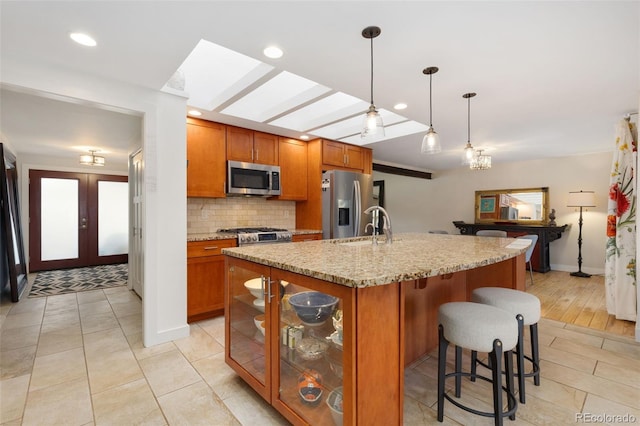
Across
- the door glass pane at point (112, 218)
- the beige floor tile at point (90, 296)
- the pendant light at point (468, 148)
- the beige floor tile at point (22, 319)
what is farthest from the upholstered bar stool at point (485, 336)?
the door glass pane at point (112, 218)

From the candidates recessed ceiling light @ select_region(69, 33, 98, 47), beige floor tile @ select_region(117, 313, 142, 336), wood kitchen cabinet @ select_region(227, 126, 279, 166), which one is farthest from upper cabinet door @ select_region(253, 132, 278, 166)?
beige floor tile @ select_region(117, 313, 142, 336)

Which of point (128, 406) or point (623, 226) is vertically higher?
point (623, 226)

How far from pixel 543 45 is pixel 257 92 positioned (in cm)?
243

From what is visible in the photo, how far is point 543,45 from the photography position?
1867 mm

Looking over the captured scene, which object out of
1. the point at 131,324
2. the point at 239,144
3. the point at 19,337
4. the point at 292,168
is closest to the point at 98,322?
the point at 131,324

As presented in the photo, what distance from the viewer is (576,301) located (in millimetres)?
3686

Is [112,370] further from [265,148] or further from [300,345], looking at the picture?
[265,148]

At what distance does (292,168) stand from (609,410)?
147 inches

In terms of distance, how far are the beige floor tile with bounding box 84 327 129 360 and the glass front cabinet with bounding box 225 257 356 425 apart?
1346 mm

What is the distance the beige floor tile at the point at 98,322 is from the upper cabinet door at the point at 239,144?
7.09 ft

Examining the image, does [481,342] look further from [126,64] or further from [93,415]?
[126,64]

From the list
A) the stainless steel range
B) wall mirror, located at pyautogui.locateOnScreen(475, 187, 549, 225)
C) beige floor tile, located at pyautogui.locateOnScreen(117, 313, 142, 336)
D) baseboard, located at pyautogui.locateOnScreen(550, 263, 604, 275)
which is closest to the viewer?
beige floor tile, located at pyautogui.locateOnScreen(117, 313, 142, 336)

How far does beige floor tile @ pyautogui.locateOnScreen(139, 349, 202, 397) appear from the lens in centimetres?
190

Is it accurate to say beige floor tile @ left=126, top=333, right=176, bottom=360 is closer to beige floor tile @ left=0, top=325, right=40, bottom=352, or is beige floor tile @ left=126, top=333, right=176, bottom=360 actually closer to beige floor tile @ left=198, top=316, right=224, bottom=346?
beige floor tile @ left=198, top=316, right=224, bottom=346
